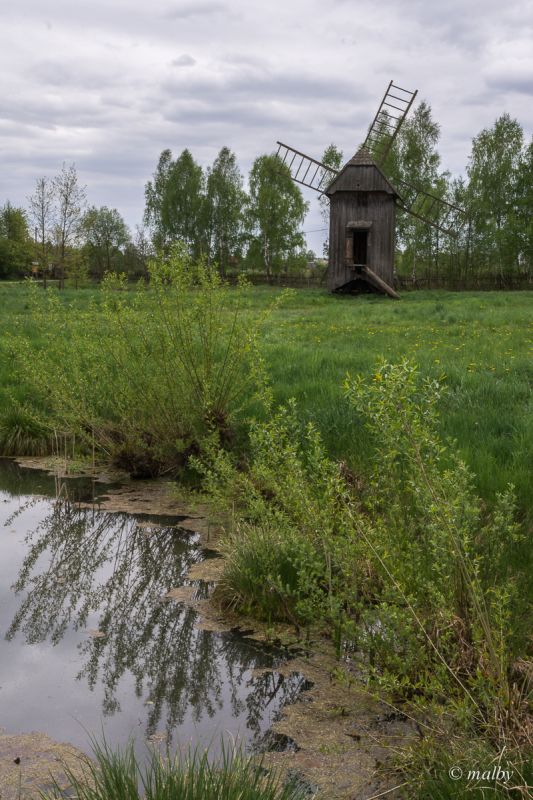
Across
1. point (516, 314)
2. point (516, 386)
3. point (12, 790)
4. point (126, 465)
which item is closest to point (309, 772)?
point (12, 790)

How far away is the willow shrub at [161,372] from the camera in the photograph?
7902mm

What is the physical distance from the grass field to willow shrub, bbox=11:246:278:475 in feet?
3.20

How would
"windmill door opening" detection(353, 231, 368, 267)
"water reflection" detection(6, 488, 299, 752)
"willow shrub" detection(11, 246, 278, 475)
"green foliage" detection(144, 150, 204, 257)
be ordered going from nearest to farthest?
"water reflection" detection(6, 488, 299, 752)
"willow shrub" detection(11, 246, 278, 475)
"windmill door opening" detection(353, 231, 368, 267)
"green foliage" detection(144, 150, 204, 257)

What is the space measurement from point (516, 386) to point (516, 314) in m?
9.89

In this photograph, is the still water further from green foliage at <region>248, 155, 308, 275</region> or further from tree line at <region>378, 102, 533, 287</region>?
green foliage at <region>248, 155, 308, 275</region>

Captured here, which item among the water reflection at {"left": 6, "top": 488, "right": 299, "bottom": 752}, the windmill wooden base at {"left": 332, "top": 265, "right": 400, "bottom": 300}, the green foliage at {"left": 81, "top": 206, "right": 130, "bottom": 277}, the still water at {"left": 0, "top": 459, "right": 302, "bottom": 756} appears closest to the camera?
the still water at {"left": 0, "top": 459, "right": 302, "bottom": 756}

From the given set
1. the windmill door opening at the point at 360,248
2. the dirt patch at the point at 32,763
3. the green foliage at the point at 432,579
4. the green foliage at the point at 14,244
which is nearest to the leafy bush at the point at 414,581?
the green foliage at the point at 432,579

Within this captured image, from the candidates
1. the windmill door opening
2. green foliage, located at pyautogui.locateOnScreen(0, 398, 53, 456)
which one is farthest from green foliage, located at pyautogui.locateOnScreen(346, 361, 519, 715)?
the windmill door opening

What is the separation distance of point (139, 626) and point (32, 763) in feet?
5.42

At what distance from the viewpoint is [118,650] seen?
4879 millimetres

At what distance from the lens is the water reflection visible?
4.27m

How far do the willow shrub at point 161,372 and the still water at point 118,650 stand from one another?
1.27m

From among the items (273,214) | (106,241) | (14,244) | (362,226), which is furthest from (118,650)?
(106,241)

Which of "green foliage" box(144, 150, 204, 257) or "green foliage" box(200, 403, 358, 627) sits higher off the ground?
"green foliage" box(144, 150, 204, 257)
